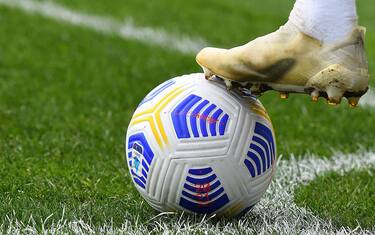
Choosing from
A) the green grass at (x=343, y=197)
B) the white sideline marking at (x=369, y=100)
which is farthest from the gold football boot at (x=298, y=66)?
the white sideline marking at (x=369, y=100)

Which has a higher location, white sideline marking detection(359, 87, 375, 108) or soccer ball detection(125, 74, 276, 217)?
soccer ball detection(125, 74, 276, 217)

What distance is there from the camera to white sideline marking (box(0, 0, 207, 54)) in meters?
7.71

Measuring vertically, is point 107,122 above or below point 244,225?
below

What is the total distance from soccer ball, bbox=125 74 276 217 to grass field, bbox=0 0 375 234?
0.10 meters

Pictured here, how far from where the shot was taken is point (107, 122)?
5.23 m

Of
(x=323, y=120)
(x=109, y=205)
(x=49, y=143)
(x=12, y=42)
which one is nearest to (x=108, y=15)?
(x=12, y=42)

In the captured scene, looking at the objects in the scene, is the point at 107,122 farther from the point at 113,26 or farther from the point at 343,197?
the point at 113,26

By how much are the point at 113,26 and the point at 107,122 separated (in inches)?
123

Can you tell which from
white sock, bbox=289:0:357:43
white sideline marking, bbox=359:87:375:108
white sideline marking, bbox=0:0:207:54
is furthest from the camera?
white sideline marking, bbox=0:0:207:54

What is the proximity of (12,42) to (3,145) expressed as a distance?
9.08ft

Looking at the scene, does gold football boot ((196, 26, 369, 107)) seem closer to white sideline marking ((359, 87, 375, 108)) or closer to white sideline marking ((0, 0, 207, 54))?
white sideline marking ((359, 87, 375, 108))

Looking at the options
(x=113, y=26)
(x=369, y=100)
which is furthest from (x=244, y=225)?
(x=113, y=26)

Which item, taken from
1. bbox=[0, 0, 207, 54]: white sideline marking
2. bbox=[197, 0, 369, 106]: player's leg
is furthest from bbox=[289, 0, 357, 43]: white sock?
bbox=[0, 0, 207, 54]: white sideline marking

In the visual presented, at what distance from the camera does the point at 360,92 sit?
319cm
